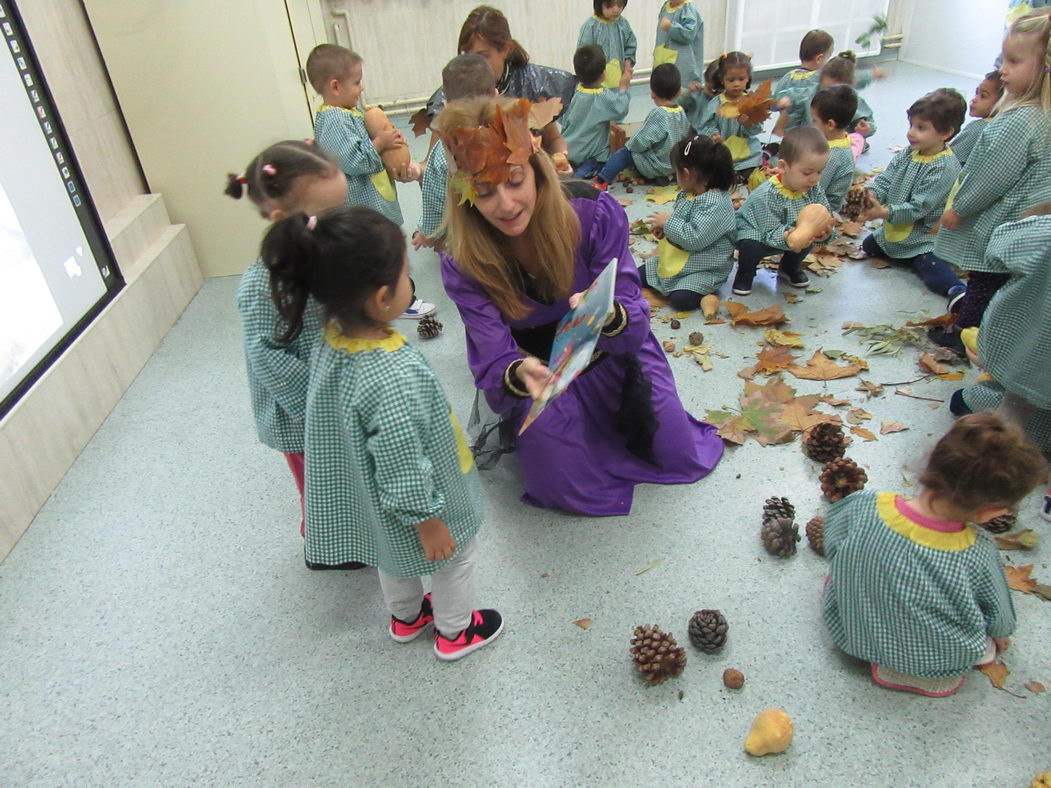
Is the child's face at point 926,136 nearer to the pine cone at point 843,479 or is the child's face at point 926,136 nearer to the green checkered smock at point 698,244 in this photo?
the green checkered smock at point 698,244

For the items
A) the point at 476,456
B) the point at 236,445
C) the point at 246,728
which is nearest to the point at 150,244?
the point at 236,445

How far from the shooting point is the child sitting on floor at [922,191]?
299 centimetres

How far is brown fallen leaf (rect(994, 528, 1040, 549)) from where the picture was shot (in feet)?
6.03

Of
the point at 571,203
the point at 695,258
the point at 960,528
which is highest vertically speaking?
the point at 571,203

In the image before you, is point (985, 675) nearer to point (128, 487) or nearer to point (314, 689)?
point (314, 689)

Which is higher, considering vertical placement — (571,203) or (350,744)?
(571,203)

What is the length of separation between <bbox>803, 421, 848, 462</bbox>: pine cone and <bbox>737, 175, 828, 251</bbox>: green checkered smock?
1.21 metres

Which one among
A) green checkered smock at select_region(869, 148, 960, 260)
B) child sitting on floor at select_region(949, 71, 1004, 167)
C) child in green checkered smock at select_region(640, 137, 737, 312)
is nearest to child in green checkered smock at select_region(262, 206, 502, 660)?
child in green checkered smock at select_region(640, 137, 737, 312)

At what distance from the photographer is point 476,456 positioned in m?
2.35

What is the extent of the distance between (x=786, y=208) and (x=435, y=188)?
5.13 feet

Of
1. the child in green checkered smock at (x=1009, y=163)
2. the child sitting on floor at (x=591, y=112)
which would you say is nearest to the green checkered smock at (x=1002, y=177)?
the child in green checkered smock at (x=1009, y=163)

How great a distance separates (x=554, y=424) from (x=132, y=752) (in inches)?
51.7

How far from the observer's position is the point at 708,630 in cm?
164

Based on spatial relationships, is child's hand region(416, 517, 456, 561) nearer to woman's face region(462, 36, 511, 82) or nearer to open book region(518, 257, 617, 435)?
open book region(518, 257, 617, 435)
